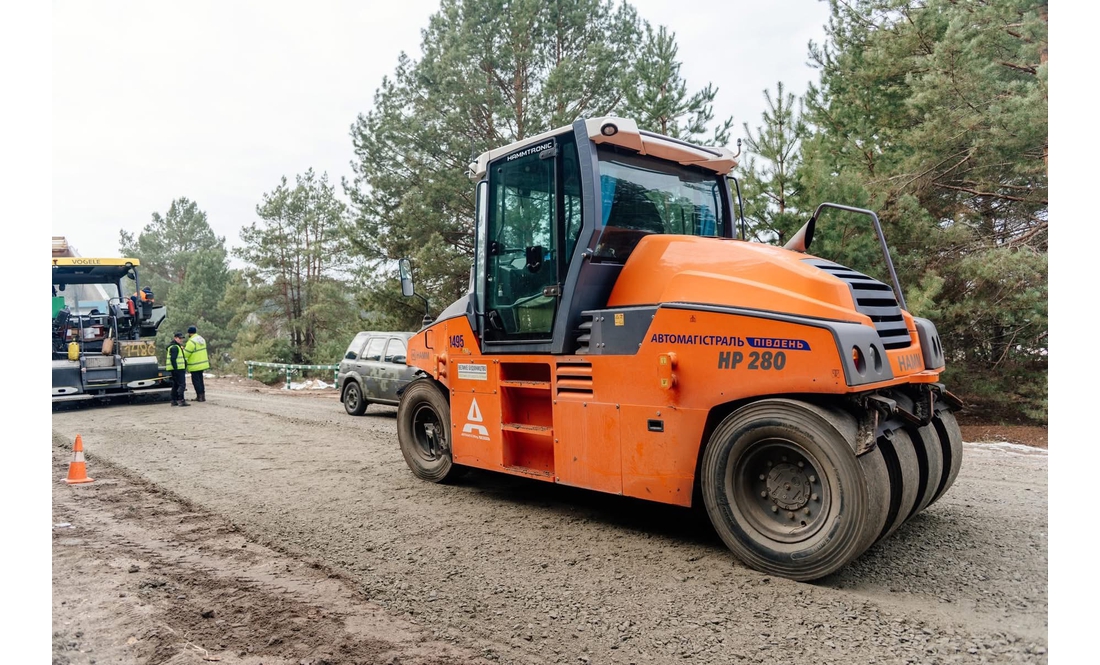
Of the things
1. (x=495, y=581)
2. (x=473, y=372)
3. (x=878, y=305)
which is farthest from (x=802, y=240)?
(x=495, y=581)

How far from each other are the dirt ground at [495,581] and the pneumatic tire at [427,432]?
177mm

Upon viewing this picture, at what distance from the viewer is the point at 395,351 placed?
12016 millimetres

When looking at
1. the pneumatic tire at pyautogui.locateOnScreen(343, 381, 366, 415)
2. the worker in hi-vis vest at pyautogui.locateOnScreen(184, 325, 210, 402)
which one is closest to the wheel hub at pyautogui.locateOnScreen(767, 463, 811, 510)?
the pneumatic tire at pyautogui.locateOnScreen(343, 381, 366, 415)

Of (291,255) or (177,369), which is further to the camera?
(291,255)

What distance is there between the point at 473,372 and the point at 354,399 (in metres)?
7.49

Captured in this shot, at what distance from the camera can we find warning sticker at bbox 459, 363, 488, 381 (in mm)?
5609

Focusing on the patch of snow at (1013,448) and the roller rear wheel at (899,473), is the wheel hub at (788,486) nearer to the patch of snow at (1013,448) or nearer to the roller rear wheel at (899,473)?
the roller rear wheel at (899,473)

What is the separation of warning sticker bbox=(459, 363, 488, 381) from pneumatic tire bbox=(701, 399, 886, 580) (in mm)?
2144

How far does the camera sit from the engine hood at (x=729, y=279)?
3.84 meters

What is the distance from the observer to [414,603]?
355cm

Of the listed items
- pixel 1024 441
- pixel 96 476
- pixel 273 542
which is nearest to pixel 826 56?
pixel 1024 441

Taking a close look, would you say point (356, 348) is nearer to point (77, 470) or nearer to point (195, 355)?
point (195, 355)

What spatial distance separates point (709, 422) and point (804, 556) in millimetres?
918

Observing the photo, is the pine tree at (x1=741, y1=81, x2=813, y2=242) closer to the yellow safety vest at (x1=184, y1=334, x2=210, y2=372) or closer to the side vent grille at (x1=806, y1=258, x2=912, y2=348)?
the side vent grille at (x1=806, y1=258, x2=912, y2=348)
